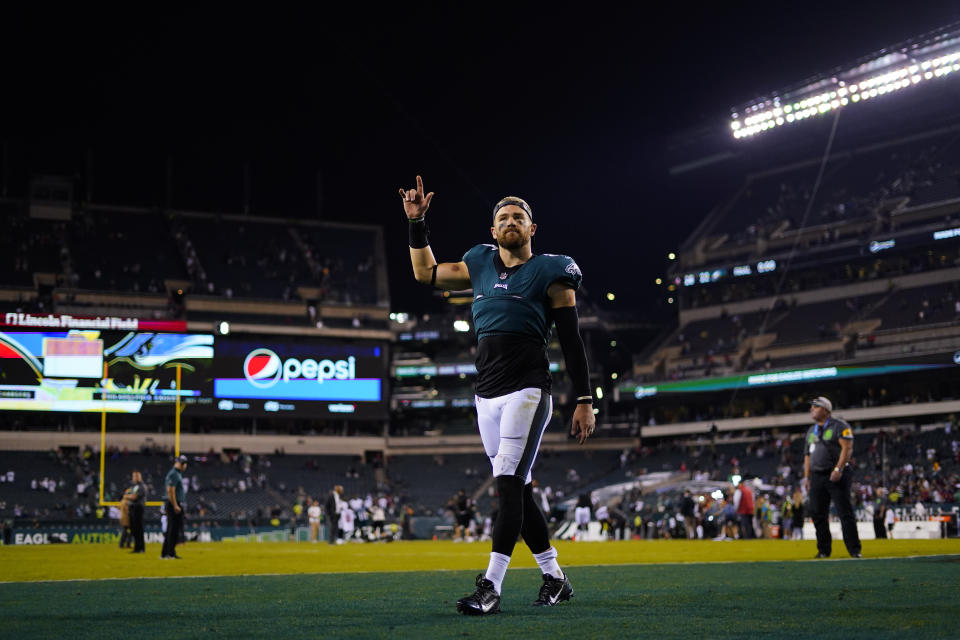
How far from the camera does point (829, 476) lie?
11969 mm

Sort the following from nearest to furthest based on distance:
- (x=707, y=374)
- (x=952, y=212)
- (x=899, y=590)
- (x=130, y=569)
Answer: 1. (x=899, y=590)
2. (x=130, y=569)
3. (x=952, y=212)
4. (x=707, y=374)

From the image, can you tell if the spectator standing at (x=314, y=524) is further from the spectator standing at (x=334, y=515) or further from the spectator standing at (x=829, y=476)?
the spectator standing at (x=829, y=476)

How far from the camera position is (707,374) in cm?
5916

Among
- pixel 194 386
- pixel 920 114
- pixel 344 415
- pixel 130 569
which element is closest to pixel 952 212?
pixel 920 114

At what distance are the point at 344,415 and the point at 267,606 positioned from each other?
54355 mm

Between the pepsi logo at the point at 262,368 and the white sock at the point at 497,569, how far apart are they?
2100 inches

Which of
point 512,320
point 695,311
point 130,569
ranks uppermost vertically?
point 695,311

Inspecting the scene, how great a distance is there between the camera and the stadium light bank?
44.4 meters

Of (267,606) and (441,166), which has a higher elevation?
(441,166)

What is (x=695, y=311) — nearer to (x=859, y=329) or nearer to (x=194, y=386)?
(x=859, y=329)

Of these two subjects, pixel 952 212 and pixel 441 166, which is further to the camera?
pixel 952 212

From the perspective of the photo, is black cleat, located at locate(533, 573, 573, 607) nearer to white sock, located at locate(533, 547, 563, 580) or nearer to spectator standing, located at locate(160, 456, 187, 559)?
white sock, located at locate(533, 547, 563, 580)

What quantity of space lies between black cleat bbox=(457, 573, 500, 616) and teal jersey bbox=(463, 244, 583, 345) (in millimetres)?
1353

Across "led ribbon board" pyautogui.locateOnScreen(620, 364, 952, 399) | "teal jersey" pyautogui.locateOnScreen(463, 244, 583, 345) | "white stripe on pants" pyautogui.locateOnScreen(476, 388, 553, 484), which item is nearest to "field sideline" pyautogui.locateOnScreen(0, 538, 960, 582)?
"white stripe on pants" pyautogui.locateOnScreen(476, 388, 553, 484)
